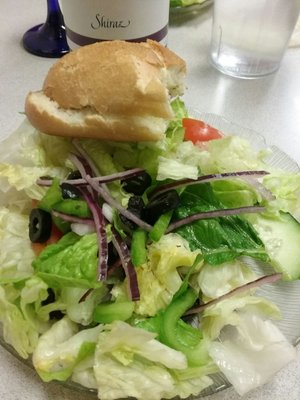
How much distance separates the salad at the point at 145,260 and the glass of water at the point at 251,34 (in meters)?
0.57

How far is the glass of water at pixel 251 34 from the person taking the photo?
130cm

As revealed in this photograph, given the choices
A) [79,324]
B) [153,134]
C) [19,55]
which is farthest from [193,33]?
[79,324]

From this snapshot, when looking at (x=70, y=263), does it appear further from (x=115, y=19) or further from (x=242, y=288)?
(x=115, y=19)

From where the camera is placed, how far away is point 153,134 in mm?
773

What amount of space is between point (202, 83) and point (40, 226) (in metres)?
0.84

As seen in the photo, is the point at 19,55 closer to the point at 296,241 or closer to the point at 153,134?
the point at 153,134

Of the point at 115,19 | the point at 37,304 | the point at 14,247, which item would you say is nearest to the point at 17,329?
the point at 37,304

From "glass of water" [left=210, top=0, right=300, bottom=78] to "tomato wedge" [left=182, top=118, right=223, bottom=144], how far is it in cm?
48

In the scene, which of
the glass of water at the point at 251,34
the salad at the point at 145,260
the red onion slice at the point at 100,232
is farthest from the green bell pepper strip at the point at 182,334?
the glass of water at the point at 251,34

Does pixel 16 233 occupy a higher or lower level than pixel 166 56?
lower

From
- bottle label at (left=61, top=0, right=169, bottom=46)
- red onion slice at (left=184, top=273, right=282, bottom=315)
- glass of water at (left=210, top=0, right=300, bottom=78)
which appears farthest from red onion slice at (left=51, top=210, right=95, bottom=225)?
glass of water at (left=210, top=0, right=300, bottom=78)

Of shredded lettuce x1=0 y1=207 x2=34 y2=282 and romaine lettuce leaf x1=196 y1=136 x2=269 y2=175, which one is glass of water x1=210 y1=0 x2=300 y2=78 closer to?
romaine lettuce leaf x1=196 y1=136 x2=269 y2=175

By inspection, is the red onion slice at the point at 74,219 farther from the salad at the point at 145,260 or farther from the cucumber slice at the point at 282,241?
the cucumber slice at the point at 282,241

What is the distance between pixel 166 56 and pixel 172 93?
0.06 m
